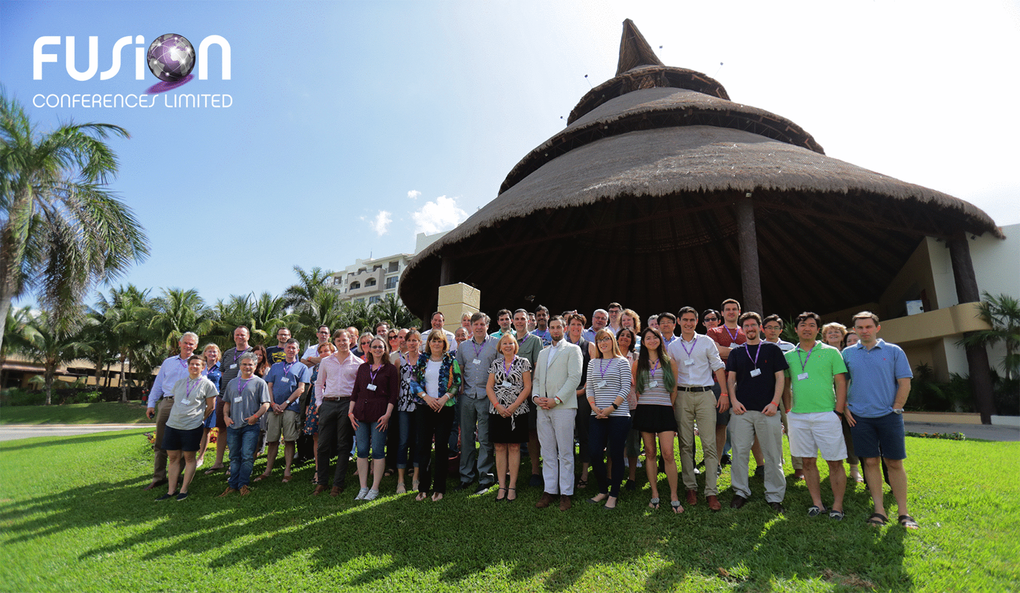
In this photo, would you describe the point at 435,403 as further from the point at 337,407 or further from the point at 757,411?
the point at 757,411

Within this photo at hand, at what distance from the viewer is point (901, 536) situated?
3.62 metres

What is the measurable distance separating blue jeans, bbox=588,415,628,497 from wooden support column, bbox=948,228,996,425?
1180 centimetres

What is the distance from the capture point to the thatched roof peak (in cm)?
2205

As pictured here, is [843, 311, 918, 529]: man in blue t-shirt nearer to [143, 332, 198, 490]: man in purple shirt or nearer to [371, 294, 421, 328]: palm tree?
[143, 332, 198, 490]: man in purple shirt

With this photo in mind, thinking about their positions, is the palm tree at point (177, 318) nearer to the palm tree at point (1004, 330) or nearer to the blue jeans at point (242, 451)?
the blue jeans at point (242, 451)

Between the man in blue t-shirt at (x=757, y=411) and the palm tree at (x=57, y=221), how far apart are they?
11.3 meters

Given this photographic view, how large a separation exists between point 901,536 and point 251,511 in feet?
20.2

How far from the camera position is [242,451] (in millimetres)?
5684

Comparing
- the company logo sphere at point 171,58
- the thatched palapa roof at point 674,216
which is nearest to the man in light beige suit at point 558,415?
the thatched palapa roof at point 674,216

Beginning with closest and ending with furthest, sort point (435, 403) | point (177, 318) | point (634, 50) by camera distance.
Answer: point (435, 403) < point (634, 50) < point (177, 318)

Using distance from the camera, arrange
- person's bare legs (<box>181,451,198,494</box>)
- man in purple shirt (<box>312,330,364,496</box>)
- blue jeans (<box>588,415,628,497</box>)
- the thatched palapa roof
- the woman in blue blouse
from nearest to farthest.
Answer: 1. blue jeans (<box>588,415,628,497</box>)
2. the woman in blue blouse
3. man in purple shirt (<box>312,330,364,496</box>)
4. person's bare legs (<box>181,451,198,494</box>)
5. the thatched palapa roof

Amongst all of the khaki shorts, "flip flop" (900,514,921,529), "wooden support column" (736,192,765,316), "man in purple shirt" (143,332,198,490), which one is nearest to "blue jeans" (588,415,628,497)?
"flip flop" (900,514,921,529)

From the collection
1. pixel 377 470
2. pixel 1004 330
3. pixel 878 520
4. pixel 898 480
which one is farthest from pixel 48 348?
pixel 1004 330

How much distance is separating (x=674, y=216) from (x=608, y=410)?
13.1 meters
